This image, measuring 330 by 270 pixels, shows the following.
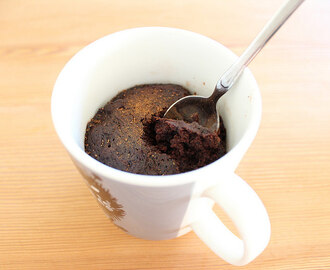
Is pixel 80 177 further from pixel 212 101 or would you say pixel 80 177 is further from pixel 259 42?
pixel 259 42

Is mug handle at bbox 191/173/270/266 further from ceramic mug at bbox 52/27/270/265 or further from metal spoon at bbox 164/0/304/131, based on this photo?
metal spoon at bbox 164/0/304/131

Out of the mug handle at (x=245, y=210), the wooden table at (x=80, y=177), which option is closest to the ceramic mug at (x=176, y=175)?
the mug handle at (x=245, y=210)

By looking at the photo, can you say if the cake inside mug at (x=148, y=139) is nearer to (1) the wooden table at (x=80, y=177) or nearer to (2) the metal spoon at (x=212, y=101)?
(2) the metal spoon at (x=212, y=101)

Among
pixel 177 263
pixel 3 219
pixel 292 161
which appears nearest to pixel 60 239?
pixel 3 219

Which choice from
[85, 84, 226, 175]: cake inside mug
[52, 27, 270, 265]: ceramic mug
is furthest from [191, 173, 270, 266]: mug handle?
[85, 84, 226, 175]: cake inside mug

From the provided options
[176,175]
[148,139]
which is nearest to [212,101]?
[148,139]

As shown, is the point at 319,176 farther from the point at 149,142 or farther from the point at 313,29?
the point at 313,29
